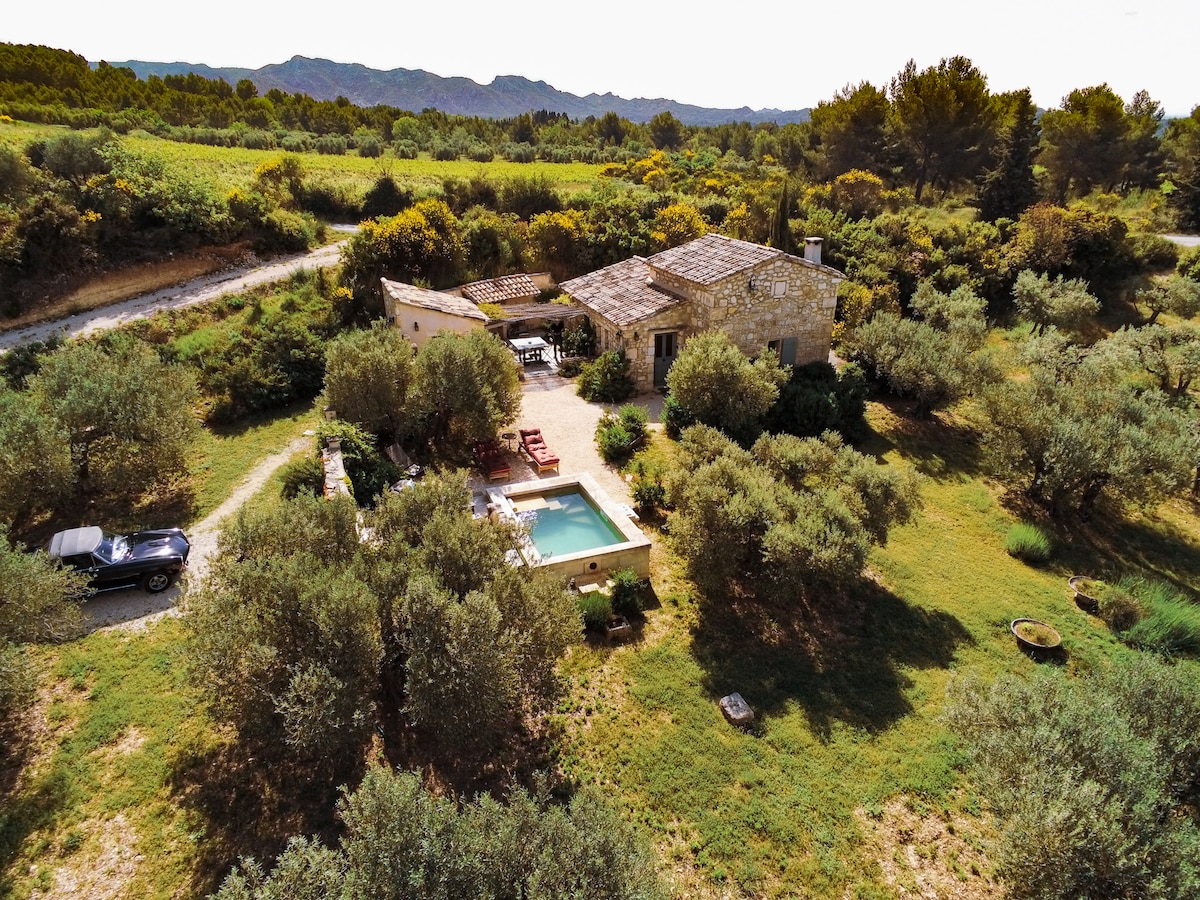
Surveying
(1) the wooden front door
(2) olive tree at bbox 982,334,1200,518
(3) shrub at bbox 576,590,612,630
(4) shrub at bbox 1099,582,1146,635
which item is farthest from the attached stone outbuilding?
(4) shrub at bbox 1099,582,1146,635

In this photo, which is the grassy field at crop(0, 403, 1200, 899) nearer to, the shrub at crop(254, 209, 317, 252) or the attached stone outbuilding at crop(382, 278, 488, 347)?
the attached stone outbuilding at crop(382, 278, 488, 347)

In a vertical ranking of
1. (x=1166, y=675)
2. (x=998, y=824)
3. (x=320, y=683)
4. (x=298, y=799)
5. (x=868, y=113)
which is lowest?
(x=298, y=799)

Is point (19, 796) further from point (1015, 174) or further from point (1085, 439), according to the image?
point (1015, 174)

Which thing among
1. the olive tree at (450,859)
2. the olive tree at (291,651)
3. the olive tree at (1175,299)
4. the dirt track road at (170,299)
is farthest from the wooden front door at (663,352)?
the olive tree at (1175,299)

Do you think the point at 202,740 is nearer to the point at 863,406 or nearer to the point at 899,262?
the point at 863,406

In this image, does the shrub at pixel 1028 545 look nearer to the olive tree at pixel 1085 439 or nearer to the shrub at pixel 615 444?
the olive tree at pixel 1085 439

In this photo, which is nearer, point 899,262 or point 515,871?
point 515,871

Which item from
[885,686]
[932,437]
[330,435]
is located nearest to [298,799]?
[330,435]
